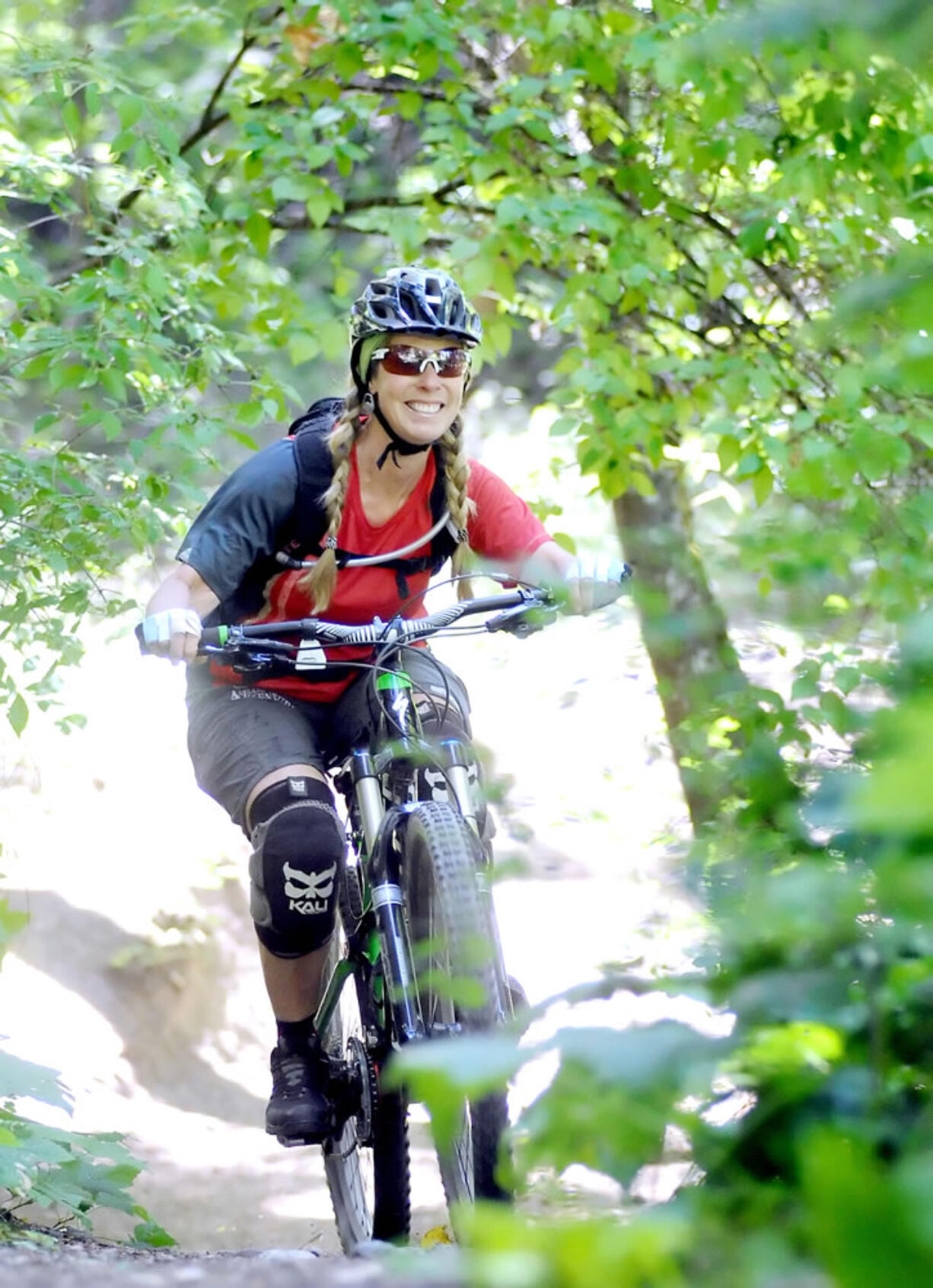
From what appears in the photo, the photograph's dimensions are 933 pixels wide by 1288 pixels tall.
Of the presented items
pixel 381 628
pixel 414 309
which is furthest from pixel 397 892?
pixel 414 309

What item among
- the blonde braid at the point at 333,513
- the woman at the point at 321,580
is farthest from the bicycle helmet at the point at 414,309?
the blonde braid at the point at 333,513

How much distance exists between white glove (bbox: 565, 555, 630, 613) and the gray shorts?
455 mm

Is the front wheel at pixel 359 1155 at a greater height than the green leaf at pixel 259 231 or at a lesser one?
lesser

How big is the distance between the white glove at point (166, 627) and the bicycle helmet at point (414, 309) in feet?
2.83

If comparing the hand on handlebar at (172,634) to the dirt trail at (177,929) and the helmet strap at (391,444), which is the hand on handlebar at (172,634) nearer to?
the helmet strap at (391,444)

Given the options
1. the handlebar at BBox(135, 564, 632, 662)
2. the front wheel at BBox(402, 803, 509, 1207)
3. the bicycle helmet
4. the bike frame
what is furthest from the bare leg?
the bicycle helmet

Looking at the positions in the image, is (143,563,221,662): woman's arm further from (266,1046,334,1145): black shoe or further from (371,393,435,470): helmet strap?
(266,1046,334,1145): black shoe

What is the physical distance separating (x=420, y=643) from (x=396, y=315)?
2.60 ft

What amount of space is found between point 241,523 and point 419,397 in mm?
531

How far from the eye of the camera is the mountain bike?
3.17 m

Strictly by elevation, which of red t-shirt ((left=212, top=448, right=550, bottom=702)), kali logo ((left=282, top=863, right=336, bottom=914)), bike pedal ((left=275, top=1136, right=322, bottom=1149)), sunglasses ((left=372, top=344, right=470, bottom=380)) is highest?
sunglasses ((left=372, top=344, right=470, bottom=380))

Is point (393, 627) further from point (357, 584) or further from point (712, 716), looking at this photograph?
point (712, 716)

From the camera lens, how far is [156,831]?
34.4 ft

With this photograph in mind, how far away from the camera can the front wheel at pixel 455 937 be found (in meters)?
3.07
